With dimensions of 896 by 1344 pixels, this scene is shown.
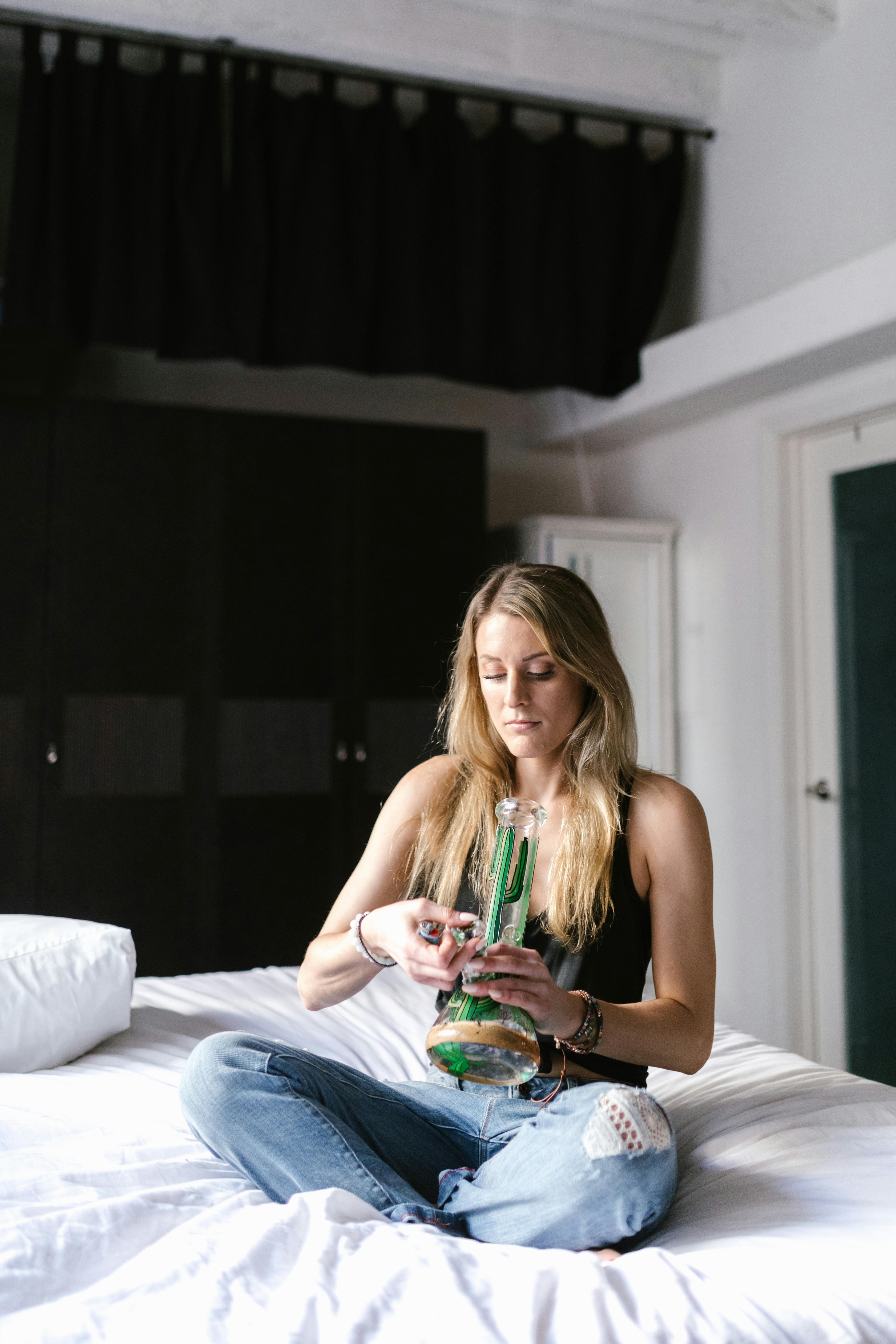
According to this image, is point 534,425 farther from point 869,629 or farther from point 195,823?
point 195,823

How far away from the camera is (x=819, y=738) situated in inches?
130

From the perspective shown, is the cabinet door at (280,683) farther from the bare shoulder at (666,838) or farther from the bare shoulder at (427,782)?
the bare shoulder at (666,838)

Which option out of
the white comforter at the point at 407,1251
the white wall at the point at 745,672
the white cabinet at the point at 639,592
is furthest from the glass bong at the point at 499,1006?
the white cabinet at the point at 639,592

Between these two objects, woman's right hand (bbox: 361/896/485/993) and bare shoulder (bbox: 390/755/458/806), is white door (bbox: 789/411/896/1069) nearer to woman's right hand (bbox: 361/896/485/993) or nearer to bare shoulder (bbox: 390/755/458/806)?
bare shoulder (bbox: 390/755/458/806)

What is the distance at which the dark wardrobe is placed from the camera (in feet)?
A: 10.5

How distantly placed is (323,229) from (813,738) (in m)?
2.01

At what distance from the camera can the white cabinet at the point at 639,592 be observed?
3711 millimetres

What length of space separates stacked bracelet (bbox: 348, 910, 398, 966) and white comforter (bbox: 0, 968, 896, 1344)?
0.94ft

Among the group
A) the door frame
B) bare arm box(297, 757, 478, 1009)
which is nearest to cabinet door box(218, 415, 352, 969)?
the door frame

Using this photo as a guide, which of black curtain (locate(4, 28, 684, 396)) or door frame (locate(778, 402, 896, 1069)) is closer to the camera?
black curtain (locate(4, 28, 684, 396))

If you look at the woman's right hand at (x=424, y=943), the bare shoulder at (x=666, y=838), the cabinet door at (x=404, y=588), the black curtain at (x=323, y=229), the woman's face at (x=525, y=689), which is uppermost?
the black curtain at (x=323, y=229)

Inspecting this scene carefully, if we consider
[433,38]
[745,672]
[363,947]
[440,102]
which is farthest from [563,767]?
[440,102]

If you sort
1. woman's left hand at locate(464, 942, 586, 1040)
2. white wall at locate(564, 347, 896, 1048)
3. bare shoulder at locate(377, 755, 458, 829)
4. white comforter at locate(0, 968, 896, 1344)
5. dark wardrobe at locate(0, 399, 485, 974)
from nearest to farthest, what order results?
white comforter at locate(0, 968, 896, 1344), woman's left hand at locate(464, 942, 586, 1040), bare shoulder at locate(377, 755, 458, 829), dark wardrobe at locate(0, 399, 485, 974), white wall at locate(564, 347, 896, 1048)

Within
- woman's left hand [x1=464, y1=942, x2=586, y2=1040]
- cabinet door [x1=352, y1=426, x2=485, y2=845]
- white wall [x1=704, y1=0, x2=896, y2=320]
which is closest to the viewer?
woman's left hand [x1=464, y1=942, x2=586, y2=1040]
